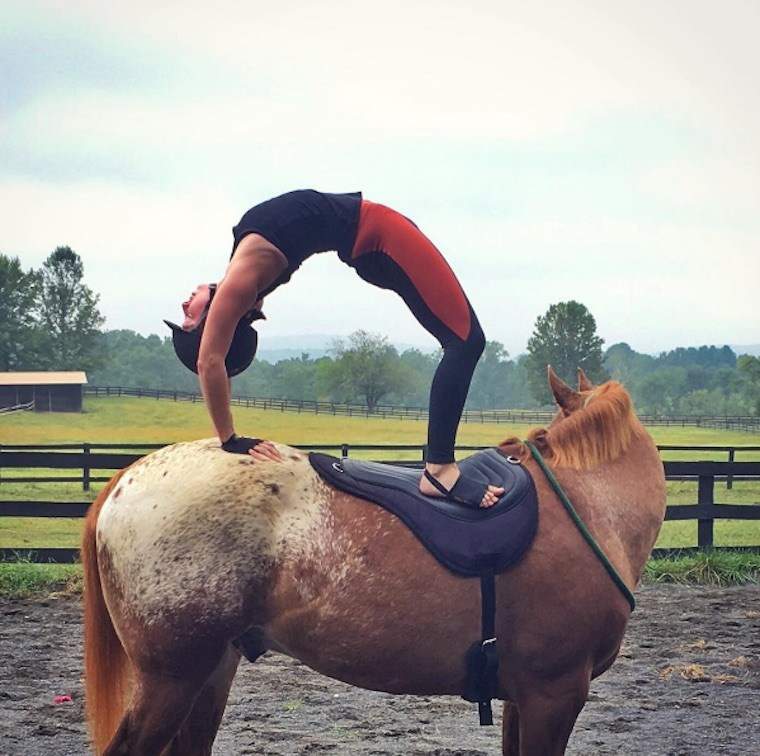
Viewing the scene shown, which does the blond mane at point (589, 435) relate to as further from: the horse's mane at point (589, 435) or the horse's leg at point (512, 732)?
the horse's leg at point (512, 732)

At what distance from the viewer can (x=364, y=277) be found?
336cm

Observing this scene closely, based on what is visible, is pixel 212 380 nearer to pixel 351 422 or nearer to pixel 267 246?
pixel 267 246

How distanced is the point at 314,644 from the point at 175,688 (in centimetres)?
48

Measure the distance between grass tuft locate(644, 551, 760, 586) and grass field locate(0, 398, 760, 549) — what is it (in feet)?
3.74

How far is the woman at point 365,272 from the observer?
318 cm

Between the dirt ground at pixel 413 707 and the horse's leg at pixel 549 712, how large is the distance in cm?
165

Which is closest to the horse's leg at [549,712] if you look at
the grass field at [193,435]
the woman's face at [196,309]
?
the woman's face at [196,309]

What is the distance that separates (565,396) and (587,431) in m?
0.17

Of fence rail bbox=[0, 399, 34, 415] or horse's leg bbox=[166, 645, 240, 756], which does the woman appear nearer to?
horse's leg bbox=[166, 645, 240, 756]

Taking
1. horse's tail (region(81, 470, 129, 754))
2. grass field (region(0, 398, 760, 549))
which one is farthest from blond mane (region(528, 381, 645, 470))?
grass field (region(0, 398, 760, 549))

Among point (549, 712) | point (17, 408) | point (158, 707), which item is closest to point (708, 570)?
point (549, 712)

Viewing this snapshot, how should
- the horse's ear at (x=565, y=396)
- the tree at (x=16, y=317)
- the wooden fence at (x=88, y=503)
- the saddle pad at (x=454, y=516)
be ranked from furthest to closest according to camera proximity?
the tree at (x=16, y=317), the wooden fence at (x=88, y=503), the horse's ear at (x=565, y=396), the saddle pad at (x=454, y=516)

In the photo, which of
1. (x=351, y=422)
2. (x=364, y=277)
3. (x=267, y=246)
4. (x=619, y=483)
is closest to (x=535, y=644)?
(x=619, y=483)

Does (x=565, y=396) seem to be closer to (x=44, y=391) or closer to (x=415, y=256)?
(x=415, y=256)
